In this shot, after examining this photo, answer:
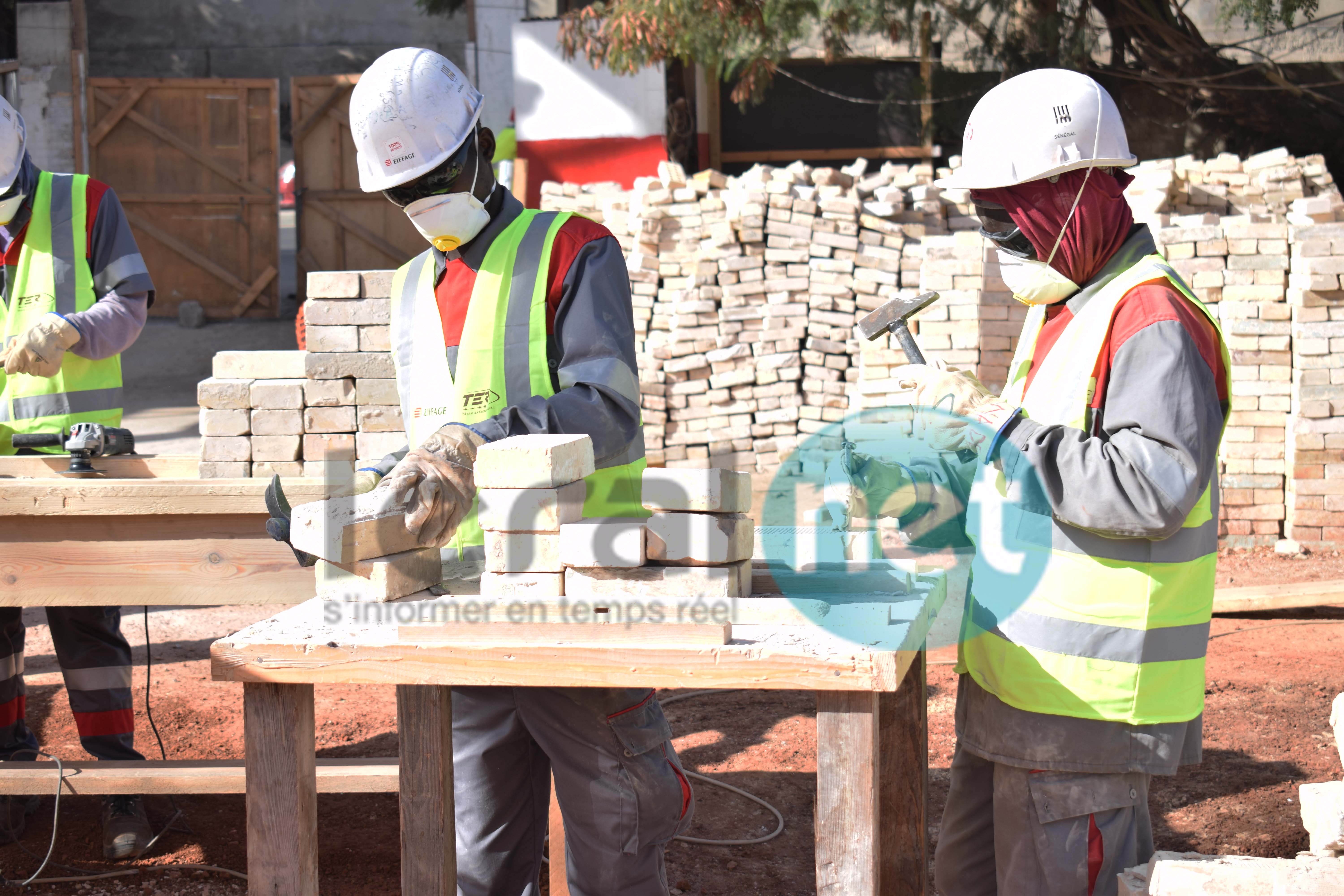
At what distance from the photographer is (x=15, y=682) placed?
432 centimetres

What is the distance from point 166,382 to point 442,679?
12.8m

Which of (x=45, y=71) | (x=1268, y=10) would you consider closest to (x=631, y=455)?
(x=1268, y=10)

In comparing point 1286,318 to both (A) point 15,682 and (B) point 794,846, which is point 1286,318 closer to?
(B) point 794,846

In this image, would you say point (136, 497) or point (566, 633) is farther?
point (136, 497)

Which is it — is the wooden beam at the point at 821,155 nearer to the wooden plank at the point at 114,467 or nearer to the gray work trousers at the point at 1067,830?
the wooden plank at the point at 114,467

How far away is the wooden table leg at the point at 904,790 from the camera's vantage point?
106 inches

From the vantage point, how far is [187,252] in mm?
15750

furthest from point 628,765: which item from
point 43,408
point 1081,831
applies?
point 43,408

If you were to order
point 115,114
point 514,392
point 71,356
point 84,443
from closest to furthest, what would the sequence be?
1. point 514,392
2. point 84,443
3. point 71,356
4. point 115,114

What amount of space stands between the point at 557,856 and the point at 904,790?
1.01m

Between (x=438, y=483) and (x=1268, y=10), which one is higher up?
(x=1268, y=10)

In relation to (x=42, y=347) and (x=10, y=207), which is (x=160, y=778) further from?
(x=10, y=207)

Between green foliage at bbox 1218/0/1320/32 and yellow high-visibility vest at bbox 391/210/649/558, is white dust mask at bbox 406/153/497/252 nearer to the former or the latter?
yellow high-visibility vest at bbox 391/210/649/558

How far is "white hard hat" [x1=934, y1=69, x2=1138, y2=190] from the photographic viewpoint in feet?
7.65
